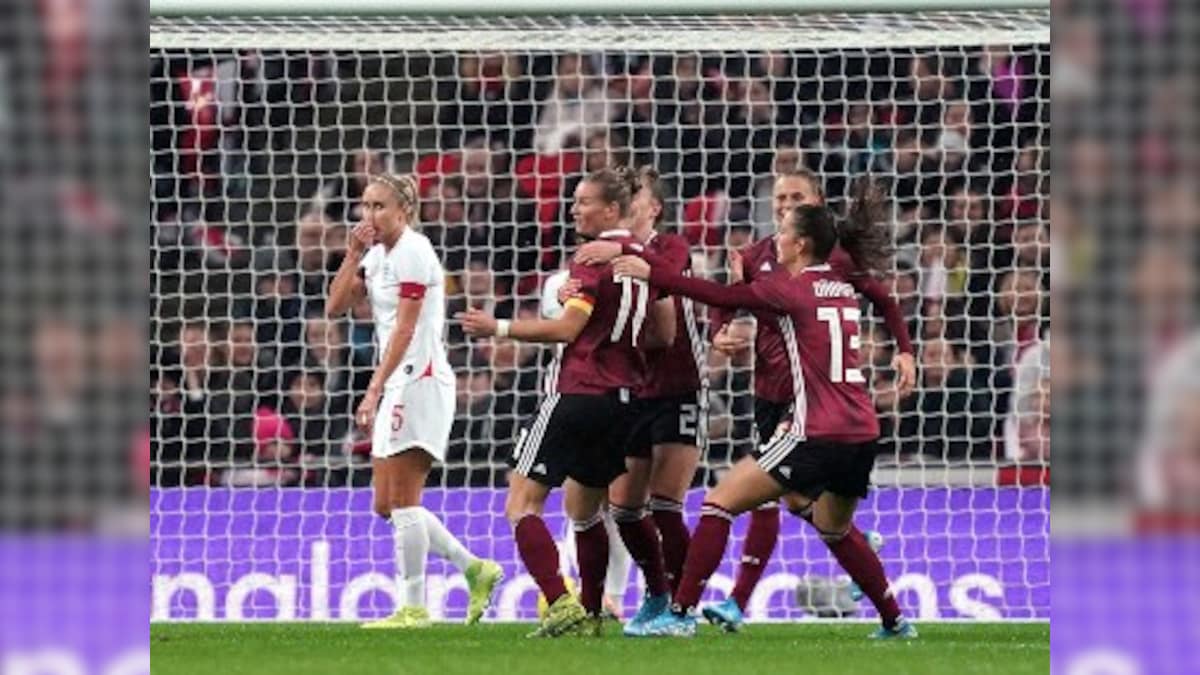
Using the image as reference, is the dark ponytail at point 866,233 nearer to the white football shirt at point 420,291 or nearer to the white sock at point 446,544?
the white football shirt at point 420,291

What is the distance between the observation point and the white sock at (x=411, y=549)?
34.7 feet

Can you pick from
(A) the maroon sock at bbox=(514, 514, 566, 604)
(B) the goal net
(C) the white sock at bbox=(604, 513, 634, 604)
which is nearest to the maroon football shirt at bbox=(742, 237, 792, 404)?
(A) the maroon sock at bbox=(514, 514, 566, 604)

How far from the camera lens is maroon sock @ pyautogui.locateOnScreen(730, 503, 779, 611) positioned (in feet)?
34.3

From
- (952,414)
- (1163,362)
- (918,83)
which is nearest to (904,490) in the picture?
(952,414)

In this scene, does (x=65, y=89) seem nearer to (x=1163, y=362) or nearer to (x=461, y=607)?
(x=1163, y=362)

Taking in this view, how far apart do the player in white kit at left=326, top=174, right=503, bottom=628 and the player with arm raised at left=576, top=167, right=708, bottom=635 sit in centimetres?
83

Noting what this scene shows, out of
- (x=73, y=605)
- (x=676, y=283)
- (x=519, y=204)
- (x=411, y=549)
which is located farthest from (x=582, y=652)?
(x=73, y=605)

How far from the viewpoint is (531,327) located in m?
9.22

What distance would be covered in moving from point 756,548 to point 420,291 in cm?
167

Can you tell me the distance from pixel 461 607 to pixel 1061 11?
932 cm

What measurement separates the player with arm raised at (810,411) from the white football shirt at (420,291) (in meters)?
1.58

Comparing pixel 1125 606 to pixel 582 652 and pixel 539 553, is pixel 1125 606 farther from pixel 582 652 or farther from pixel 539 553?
pixel 539 553

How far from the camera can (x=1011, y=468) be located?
42.8 ft

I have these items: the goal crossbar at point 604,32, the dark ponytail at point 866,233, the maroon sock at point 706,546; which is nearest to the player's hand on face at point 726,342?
the dark ponytail at point 866,233
